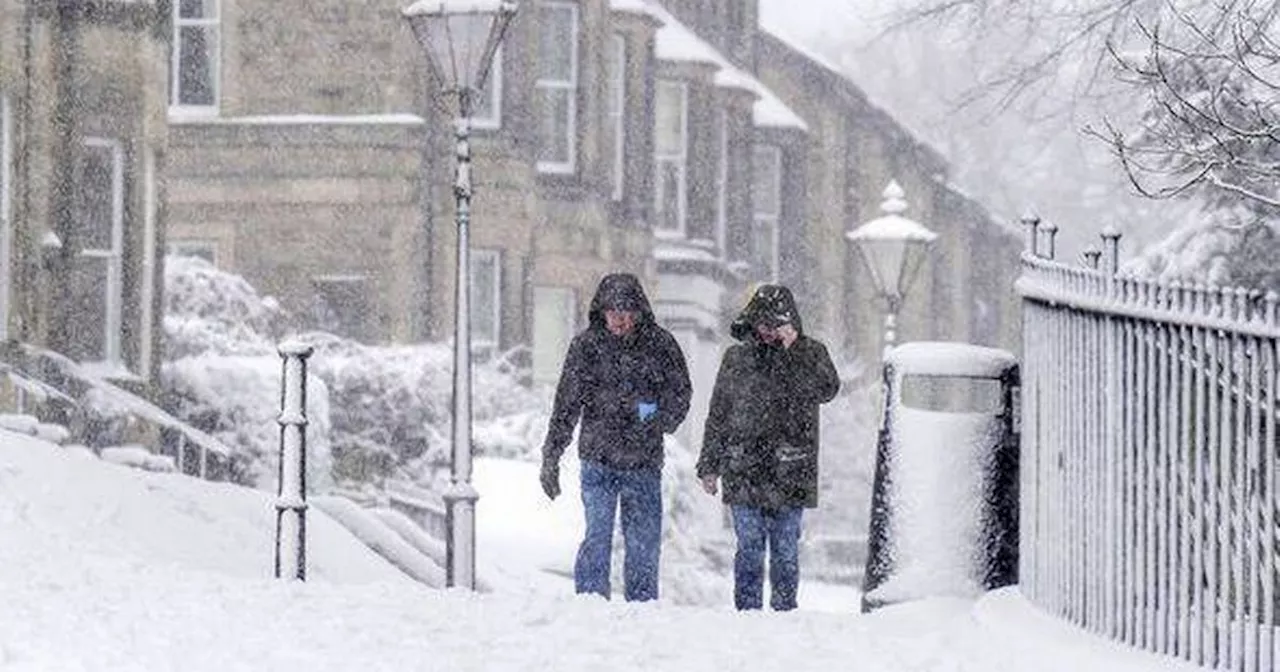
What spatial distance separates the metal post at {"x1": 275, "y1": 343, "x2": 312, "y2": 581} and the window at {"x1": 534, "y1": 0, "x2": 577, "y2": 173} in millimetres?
19192

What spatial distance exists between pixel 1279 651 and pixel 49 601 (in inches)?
194

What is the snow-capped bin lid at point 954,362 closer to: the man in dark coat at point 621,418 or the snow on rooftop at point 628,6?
the man in dark coat at point 621,418

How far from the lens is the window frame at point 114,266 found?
24.6 meters

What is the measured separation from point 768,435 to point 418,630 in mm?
2781

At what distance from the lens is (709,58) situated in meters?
41.7

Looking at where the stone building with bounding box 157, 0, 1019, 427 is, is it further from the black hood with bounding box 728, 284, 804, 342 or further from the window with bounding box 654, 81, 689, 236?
the black hood with bounding box 728, 284, 804, 342

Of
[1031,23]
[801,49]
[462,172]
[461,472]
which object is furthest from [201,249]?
[801,49]

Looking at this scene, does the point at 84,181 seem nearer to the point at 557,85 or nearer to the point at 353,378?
the point at 353,378

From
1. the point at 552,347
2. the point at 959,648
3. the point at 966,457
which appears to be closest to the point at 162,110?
the point at 552,347

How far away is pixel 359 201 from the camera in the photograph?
106ft

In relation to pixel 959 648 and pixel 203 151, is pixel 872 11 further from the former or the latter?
pixel 959 648

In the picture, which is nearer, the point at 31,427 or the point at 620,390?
the point at 620,390

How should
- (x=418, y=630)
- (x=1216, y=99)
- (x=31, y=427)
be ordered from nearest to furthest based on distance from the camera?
(x=418, y=630)
(x=1216, y=99)
(x=31, y=427)

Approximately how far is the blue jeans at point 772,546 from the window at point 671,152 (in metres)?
27.9
